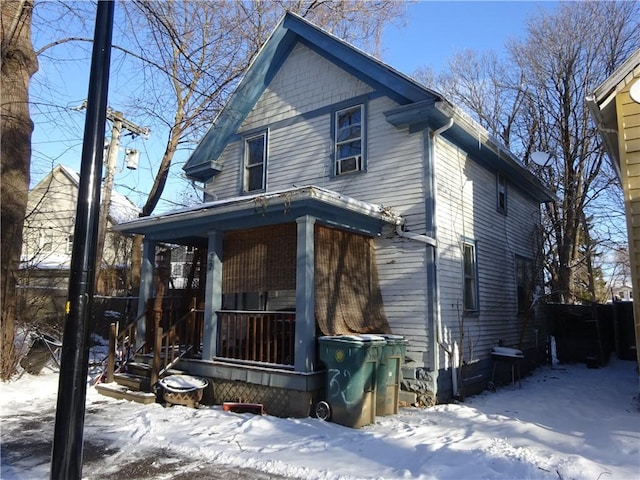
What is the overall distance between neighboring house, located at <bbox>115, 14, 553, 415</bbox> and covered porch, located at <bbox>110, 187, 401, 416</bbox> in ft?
0.09

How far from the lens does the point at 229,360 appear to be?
8.39 meters

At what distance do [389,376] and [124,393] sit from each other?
4.59 m

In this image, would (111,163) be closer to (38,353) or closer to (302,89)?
(38,353)

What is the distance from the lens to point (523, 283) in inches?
510


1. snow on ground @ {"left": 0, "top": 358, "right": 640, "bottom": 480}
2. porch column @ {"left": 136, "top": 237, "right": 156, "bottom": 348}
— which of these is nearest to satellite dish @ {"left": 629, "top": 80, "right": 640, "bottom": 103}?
snow on ground @ {"left": 0, "top": 358, "right": 640, "bottom": 480}

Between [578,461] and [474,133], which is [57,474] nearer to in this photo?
[578,461]

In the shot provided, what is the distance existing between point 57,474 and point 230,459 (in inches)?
86.4

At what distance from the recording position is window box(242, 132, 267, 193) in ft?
37.6

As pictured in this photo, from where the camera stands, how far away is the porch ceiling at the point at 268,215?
744 centimetres

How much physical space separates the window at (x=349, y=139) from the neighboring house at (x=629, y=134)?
4.31m

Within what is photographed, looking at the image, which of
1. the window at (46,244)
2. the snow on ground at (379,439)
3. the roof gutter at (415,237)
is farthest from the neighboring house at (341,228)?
the window at (46,244)

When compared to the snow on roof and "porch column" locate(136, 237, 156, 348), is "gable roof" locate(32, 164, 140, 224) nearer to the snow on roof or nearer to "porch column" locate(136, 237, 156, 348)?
the snow on roof

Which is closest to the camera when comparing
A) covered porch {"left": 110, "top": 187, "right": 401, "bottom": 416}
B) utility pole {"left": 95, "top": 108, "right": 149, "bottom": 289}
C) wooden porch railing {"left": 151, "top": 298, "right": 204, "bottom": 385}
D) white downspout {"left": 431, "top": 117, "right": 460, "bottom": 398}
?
covered porch {"left": 110, "top": 187, "right": 401, "bottom": 416}

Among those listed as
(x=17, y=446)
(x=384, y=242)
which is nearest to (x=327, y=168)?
(x=384, y=242)
